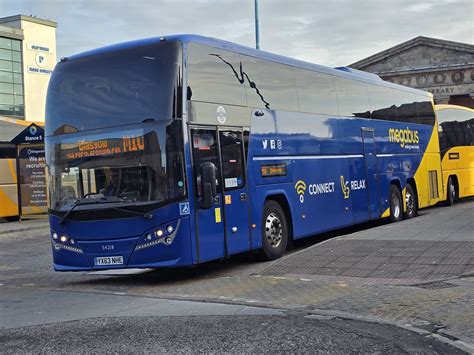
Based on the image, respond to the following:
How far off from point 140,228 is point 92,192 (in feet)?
3.35

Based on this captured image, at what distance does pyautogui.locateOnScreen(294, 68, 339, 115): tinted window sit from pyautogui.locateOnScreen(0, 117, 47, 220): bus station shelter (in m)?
12.4

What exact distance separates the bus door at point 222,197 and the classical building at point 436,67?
41.4 m

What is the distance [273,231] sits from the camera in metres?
11.4

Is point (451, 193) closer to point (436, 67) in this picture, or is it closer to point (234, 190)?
point (234, 190)

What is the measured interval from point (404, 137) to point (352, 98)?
3527 mm

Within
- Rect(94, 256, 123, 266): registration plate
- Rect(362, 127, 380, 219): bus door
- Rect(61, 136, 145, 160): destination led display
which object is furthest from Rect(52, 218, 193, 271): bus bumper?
Rect(362, 127, 380, 219): bus door

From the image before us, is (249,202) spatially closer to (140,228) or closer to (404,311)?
(140,228)

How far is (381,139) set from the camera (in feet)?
53.9

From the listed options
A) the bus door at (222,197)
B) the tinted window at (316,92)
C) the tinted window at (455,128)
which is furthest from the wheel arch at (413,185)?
the bus door at (222,197)

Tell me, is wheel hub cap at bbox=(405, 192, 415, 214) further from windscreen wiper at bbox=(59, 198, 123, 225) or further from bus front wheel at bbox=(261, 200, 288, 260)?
windscreen wiper at bbox=(59, 198, 123, 225)

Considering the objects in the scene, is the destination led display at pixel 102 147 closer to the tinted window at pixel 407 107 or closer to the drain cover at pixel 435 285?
the drain cover at pixel 435 285

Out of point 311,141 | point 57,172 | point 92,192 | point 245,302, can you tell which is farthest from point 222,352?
point 311,141

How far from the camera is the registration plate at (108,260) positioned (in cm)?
956

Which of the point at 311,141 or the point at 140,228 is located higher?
the point at 311,141
